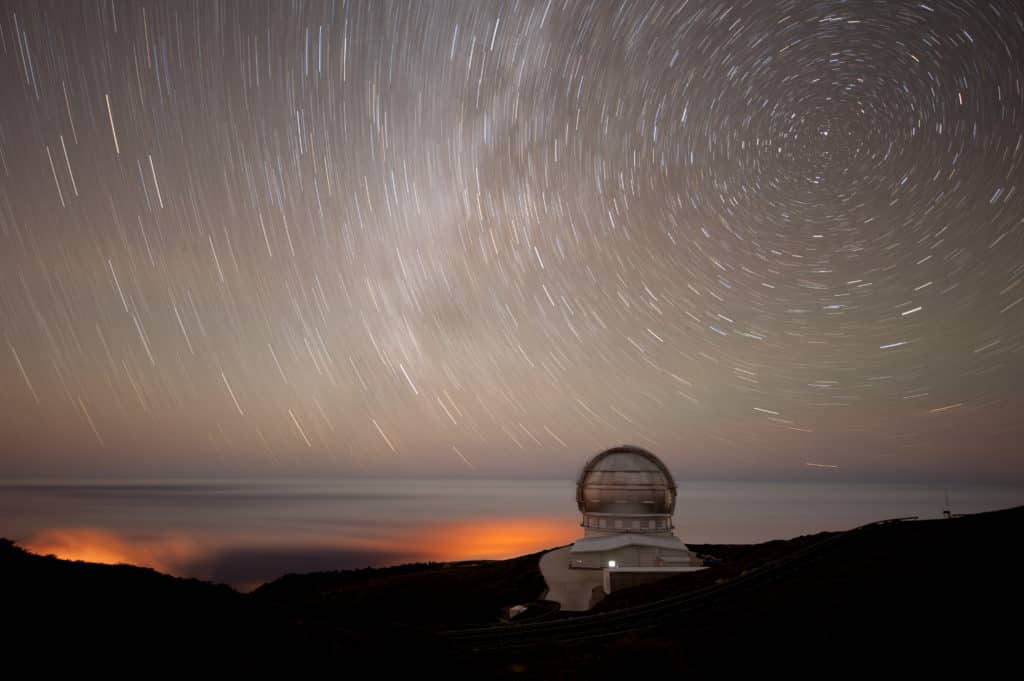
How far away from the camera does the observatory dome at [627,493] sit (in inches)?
1422

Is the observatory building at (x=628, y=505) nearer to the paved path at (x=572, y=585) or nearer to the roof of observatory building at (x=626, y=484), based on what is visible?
the roof of observatory building at (x=626, y=484)

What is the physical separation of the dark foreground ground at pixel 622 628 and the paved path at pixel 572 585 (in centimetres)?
529

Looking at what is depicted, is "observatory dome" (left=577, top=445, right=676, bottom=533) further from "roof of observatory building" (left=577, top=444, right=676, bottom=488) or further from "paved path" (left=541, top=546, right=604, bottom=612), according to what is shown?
"paved path" (left=541, top=546, right=604, bottom=612)

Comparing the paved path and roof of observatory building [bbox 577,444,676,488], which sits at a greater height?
roof of observatory building [bbox 577,444,676,488]

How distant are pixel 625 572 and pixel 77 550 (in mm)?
47586

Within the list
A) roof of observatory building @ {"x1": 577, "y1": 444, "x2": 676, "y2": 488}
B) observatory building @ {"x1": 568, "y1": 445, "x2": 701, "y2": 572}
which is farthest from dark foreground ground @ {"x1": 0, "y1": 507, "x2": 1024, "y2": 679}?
roof of observatory building @ {"x1": 577, "y1": 444, "x2": 676, "y2": 488}

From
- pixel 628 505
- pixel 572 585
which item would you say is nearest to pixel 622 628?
pixel 572 585

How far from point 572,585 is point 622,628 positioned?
12303mm

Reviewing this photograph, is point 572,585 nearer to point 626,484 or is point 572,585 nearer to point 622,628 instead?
point 626,484

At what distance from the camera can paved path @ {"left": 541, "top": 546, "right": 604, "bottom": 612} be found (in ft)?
92.9

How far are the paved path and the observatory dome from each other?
5.66 metres

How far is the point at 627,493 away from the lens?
36.5m

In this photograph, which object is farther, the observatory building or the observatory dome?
the observatory dome

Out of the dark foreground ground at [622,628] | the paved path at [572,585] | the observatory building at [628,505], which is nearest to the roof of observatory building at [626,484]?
the observatory building at [628,505]
